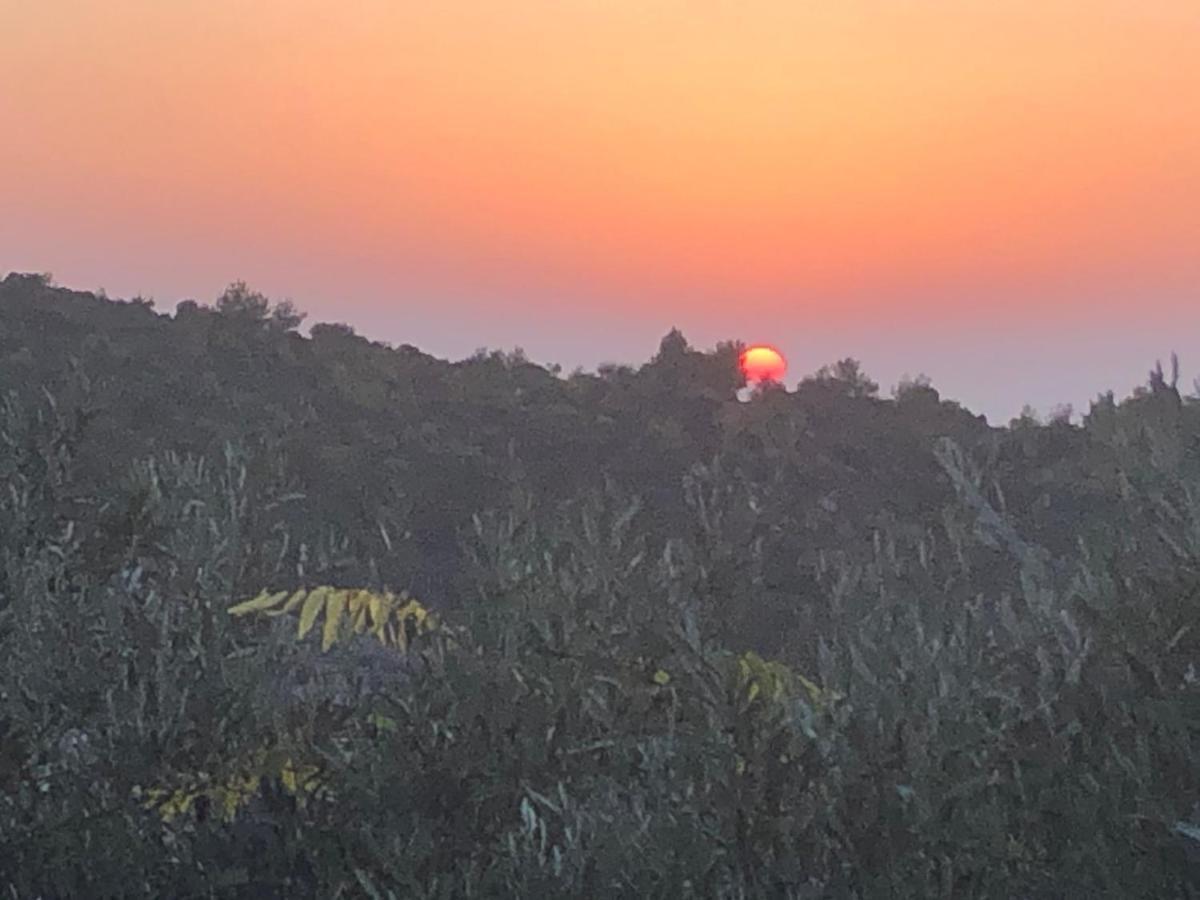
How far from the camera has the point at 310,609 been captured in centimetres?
498

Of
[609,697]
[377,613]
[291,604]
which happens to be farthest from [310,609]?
[609,697]

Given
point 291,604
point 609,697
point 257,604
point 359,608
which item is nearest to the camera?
point 609,697

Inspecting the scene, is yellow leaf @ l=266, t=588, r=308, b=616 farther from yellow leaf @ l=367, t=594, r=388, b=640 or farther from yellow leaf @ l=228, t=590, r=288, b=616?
yellow leaf @ l=367, t=594, r=388, b=640

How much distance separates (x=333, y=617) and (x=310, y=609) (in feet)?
0.41

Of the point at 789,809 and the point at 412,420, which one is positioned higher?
the point at 412,420

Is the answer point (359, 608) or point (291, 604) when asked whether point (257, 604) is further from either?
point (359, 608)

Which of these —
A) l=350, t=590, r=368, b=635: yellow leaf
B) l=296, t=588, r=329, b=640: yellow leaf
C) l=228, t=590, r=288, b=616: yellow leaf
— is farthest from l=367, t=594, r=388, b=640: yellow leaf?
l=228, t=590, r=288, b=616: yellow leaf

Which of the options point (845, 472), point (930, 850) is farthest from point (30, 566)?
point (845, 472)

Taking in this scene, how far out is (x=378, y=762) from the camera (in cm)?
417

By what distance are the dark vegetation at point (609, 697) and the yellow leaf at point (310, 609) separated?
0.06 metres

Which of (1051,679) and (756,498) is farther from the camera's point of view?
(756,498)

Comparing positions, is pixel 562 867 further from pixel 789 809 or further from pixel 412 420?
pixel 412 420

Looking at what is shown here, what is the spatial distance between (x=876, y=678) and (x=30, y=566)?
2.79 m

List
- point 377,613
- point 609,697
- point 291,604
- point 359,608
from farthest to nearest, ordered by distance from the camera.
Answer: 1. point 359,608
2. point 377,613
3. point 291,604
4. point 609,697
